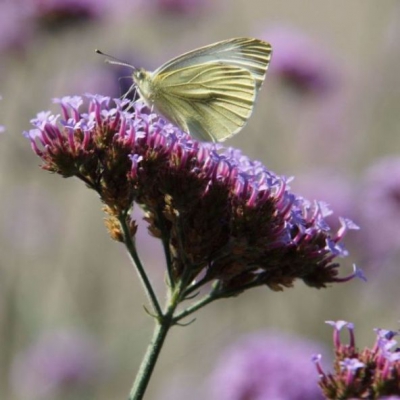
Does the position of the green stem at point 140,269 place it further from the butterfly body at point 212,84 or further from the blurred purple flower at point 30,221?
the blurred purple flower at point 30,221

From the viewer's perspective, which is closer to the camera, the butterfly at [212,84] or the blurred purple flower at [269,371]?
the butterfly at [212,84]

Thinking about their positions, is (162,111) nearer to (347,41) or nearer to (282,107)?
(282,107)

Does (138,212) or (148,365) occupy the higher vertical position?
(138,212)

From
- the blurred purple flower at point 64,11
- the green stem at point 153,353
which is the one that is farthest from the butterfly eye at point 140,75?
the blurred purple flower at point 64,11

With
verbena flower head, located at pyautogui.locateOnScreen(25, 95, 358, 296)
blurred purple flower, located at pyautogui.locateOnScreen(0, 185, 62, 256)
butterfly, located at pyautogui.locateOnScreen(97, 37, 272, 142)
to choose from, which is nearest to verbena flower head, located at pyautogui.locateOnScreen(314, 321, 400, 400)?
verbena flower head, located at pyautogui.locateOnScreen(25, 95, 358, 296)

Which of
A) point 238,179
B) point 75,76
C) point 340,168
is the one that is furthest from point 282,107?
point 238,179

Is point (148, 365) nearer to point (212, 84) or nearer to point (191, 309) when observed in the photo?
point (191, 309)

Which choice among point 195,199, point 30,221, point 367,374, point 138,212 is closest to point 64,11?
point 138,212
